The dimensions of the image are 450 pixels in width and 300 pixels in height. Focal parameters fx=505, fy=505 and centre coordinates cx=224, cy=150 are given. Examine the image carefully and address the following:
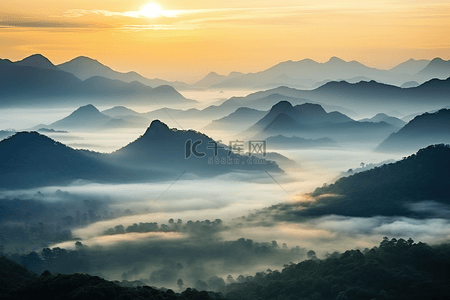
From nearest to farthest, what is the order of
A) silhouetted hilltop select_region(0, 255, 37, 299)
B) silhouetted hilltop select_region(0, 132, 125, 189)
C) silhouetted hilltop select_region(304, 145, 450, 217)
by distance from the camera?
silhouetted hilltop select_region(0, 255, 37, 299) → silhouetted hilltop select_region(304, 145, 450, 217) → silhouetted hilltop select_region(0, 132, 125, 189)

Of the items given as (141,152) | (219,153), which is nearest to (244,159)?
(219,153)

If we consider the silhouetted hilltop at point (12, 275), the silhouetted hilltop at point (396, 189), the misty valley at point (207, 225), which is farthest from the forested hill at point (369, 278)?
the silhouetted hilltop at point (396, 189)

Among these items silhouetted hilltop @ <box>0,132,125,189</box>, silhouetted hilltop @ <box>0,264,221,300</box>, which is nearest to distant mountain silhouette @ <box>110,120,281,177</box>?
silhouetted hilltop @ <box>0,132,125,189</box>

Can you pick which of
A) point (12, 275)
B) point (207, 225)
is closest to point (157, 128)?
point (207, 225)

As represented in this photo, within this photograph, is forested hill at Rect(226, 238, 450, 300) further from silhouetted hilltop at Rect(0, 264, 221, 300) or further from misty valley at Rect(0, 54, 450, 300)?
silhouetted hilltop at Rect(0, 264, 221, 300)

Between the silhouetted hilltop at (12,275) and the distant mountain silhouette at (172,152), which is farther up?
the distant mountain silhouette at (172,152)

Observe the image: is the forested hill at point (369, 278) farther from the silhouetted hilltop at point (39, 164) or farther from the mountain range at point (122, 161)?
the mountain range at point (122, 161)
